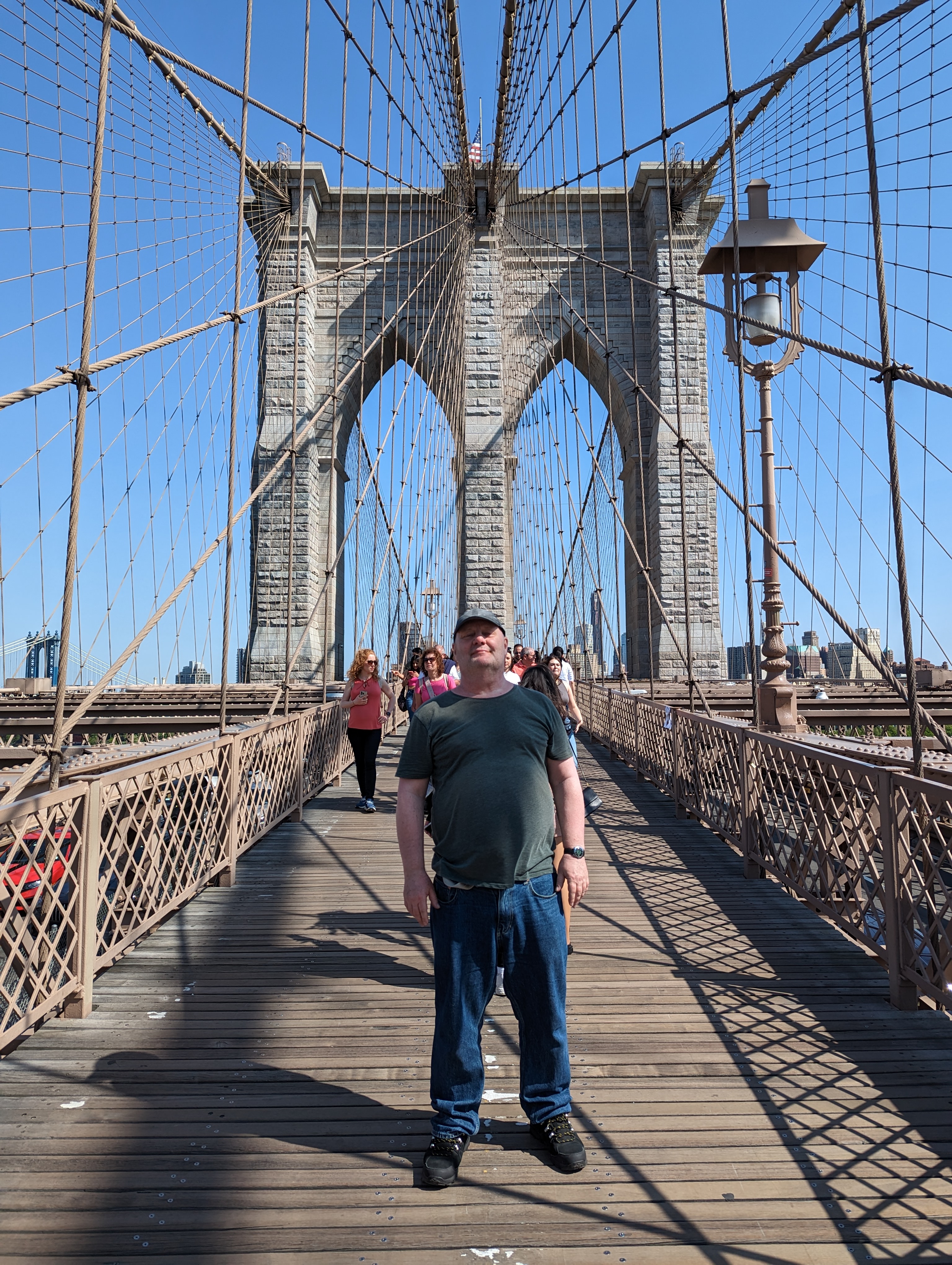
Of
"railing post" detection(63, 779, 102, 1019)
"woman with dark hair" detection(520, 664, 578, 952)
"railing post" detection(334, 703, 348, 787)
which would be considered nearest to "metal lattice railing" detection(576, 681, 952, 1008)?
"woman with dark hair" detection(520, 664, 578, 952)

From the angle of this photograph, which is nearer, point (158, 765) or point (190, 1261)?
point (190, 1261)

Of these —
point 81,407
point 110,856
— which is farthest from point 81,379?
point 110,856

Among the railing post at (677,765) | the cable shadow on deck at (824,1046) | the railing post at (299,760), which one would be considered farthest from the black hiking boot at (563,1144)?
the railing post at (299,760)

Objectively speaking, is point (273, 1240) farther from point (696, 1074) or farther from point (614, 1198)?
point (696, 1074)

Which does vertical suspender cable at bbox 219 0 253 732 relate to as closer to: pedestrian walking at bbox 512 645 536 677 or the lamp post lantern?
pedestrian walking at bbox 512 645 536 677

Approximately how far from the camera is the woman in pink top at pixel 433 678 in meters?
4.39

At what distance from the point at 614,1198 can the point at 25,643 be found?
28.9ft

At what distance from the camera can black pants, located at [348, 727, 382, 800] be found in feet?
18.9

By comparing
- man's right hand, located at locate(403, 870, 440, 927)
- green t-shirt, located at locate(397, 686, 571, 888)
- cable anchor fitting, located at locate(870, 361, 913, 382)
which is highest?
cable anchor fitting, located at locate(870, 361, 913, 382)

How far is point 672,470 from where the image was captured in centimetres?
1627

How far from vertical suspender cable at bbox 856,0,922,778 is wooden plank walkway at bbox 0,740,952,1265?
90cm

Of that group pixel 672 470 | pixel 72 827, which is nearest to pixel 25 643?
pixel 72 827

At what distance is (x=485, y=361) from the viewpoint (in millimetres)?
16031

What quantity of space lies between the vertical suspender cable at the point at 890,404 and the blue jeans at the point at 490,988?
146cm
